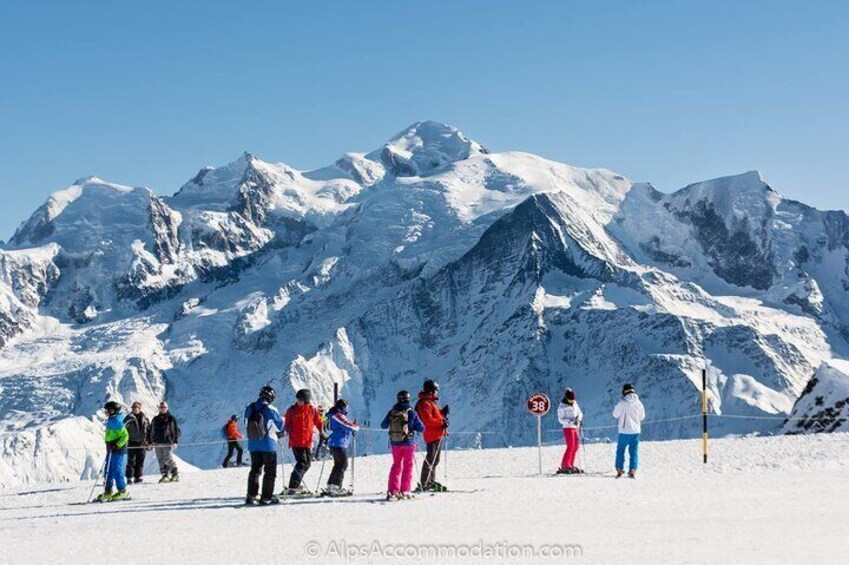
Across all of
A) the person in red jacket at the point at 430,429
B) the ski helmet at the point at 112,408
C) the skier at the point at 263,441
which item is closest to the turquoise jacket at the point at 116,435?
the ski helmet at the point at 112,408

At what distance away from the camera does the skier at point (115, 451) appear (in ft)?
79.4

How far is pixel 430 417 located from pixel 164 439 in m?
12.5

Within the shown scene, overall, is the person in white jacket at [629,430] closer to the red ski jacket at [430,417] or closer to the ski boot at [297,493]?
the red ski jacket at [430,417]

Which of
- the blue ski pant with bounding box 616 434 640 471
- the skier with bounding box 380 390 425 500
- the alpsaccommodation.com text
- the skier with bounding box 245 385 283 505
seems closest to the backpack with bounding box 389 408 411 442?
the skier with bounding box 380 390 425 500

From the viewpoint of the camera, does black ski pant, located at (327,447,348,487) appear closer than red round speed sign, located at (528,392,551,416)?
Yes

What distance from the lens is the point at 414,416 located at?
21.4 m

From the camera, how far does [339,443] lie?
2270 cm

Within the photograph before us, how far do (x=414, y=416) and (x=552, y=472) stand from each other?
713 centimetres

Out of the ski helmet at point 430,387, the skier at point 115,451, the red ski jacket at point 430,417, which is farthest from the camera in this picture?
the skier at point 115,451

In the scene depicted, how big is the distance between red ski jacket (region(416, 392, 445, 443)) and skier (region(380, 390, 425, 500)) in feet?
3.26

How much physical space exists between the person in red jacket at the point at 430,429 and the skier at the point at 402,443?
1.01m

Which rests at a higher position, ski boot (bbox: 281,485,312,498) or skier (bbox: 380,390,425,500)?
skier (bbox: 380,390,425,500)

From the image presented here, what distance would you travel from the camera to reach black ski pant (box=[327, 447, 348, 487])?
22.7m

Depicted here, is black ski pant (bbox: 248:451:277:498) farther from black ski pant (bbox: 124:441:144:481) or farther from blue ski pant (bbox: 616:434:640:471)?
black ski pant (bbox: 124:441:144:481)
